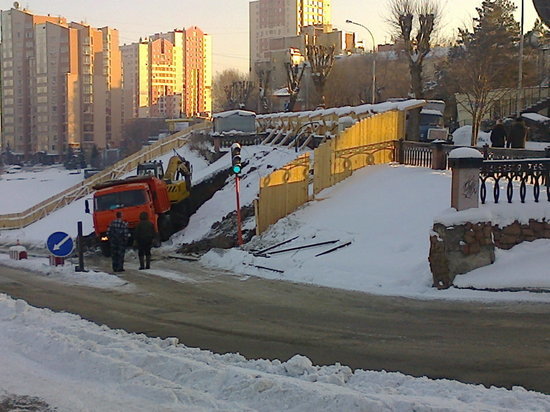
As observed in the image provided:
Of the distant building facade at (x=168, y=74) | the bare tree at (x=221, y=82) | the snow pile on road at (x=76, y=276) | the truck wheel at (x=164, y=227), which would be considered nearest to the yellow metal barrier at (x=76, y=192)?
the truck wheel at (x=164, y=227)

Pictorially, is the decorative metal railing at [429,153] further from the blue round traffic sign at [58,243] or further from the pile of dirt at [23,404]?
the pile of dirt at [23,404]

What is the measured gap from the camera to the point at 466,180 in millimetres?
13312

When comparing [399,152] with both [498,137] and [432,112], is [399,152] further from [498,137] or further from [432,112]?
[432,112]

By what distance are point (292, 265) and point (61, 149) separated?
11424 centimetres

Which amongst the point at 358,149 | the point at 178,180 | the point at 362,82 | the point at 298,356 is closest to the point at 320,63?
the point at 178,180

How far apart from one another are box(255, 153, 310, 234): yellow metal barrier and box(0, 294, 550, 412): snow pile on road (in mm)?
12057

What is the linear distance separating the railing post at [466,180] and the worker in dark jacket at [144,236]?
8.33 metres

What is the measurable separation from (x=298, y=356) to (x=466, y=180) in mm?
6940

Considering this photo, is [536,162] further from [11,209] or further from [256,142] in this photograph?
[11,209]

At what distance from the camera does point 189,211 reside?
91.5 ft

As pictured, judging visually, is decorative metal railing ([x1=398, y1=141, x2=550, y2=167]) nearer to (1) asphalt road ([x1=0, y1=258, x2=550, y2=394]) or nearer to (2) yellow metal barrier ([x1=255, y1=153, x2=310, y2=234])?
(2) yellow metal barrier ([x1=255, y1=153, x2=310, y2=234])

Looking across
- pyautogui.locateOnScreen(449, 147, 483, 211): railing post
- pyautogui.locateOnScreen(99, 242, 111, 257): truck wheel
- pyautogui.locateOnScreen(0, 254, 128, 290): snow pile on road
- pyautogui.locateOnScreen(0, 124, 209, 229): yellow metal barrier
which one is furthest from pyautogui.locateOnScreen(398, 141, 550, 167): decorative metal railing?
pyautogui.locateOnScreen(0, 124, 209, 229): yellow metal barrier

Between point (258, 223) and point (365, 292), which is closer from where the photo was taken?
point (365, 292)

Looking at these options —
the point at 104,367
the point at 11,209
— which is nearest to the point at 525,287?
the point at 104,367
